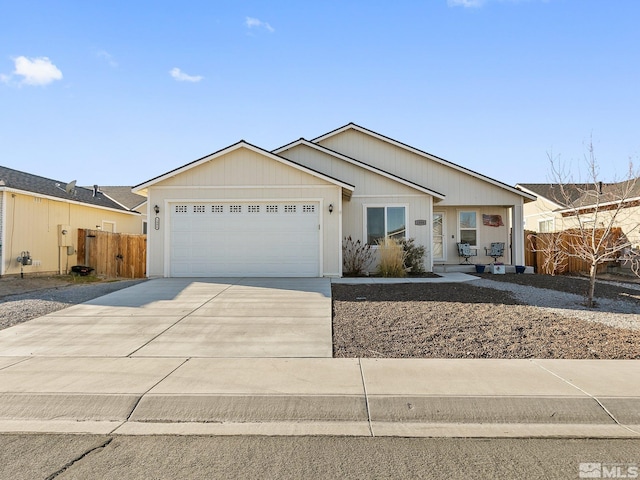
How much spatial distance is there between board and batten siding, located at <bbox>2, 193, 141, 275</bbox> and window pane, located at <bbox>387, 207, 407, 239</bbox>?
1376 centimetres

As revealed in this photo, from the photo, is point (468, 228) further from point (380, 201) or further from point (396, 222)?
point (380, 201)

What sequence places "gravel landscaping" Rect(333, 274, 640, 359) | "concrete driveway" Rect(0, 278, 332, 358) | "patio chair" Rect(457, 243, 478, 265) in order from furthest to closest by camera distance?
"patio chair" Rect(457, 243, 478, 265) → "concrete driveway" Rect(0, 278, 332, 358) → "gravel landscaping" Rect(333, 274, 640, 359)

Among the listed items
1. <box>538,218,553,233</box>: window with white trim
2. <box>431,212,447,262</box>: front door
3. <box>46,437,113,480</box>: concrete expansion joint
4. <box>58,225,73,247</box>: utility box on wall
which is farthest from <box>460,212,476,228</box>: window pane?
<box>58,225,73,247</box>: utility box on wall

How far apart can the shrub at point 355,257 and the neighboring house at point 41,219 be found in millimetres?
12214

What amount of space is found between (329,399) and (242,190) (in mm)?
10139

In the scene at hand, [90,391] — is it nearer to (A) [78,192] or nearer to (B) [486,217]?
(B) [486,217]

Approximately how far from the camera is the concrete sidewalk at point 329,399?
13.2 feet

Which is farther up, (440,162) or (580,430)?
(440,162)

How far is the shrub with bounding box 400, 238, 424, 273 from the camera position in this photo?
1495cm

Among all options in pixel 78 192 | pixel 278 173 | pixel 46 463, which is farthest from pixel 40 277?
pixel 46 463

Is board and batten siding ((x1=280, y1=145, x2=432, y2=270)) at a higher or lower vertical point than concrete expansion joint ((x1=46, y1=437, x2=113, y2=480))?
higher

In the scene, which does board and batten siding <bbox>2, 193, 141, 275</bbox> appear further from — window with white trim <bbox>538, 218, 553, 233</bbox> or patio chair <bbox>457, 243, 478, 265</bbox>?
window with white trim <bbox>538, 218, 553, 233</bbox>

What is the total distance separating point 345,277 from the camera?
14.0 meters

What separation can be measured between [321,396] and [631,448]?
2.79 meters
